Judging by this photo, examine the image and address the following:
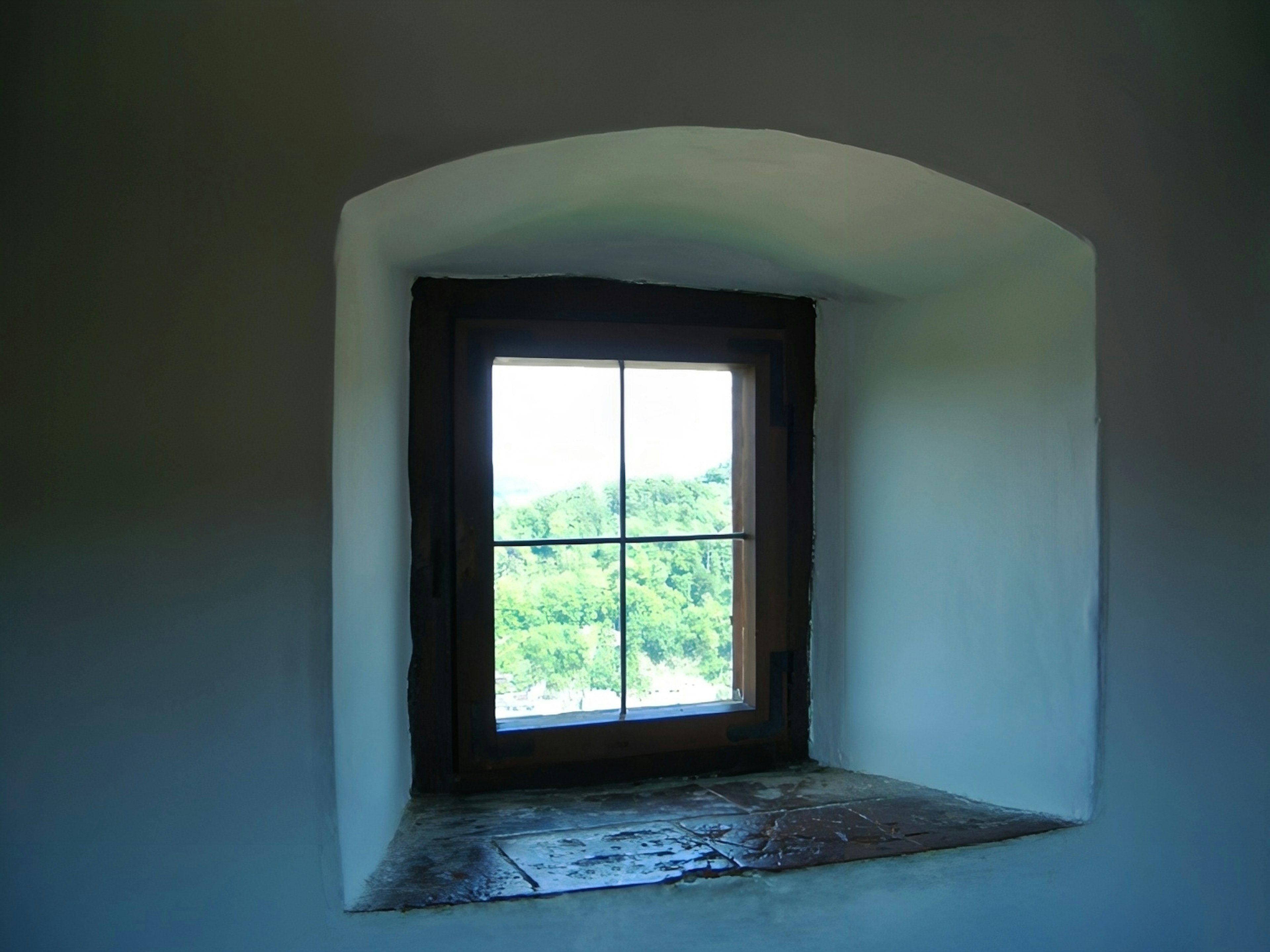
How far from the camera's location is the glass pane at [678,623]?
142 centimetres

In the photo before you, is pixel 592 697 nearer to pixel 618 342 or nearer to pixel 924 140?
pixel 618 342

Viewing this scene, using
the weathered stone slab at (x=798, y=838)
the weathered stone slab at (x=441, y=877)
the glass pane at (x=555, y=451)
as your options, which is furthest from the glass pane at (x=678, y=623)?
the weathered stone slab at (x=441, y=877)

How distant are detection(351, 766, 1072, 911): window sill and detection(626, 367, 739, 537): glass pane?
1.31 feet

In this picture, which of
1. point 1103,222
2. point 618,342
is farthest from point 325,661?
point 1103,222

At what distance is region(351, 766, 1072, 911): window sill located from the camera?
104cm

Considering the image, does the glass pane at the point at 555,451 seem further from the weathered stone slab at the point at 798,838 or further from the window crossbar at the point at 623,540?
the weathered stone slab at the point at 798,838

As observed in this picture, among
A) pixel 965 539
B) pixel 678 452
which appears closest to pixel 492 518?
pixel 678 452

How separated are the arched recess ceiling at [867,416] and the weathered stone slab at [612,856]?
19 centimetres

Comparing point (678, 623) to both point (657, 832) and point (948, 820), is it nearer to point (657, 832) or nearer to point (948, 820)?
point (657, 832)

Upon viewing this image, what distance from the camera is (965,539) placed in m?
1.32

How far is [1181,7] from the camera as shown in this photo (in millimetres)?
1210

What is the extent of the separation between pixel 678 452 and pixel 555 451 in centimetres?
19

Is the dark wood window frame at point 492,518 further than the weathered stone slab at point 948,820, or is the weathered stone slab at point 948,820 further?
the dark wood window frame at point 492,518

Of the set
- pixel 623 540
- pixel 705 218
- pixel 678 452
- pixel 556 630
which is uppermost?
pixel 705 218
